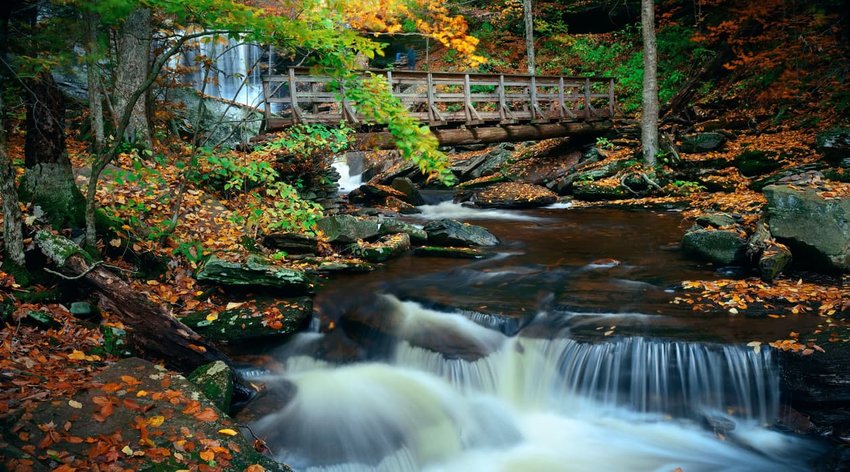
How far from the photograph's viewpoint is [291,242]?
946 centimetres

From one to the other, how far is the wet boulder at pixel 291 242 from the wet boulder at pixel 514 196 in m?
7.53

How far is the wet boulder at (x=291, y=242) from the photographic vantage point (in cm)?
938

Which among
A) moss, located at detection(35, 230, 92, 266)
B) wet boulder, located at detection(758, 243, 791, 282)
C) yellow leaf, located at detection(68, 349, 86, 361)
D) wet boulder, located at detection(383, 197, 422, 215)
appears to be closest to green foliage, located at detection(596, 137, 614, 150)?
wet boulder, located at detection(383, 197, 422, 215)

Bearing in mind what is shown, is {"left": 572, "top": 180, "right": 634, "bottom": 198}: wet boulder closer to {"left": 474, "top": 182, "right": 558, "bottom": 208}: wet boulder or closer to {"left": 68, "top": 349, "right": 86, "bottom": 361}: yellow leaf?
{"left": 474, "top": 182, "right": 558, "bottom": 208}: wet boulder

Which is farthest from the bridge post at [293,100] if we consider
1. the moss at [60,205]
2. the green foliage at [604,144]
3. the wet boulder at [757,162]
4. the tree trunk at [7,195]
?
the green foliage at [604,144]

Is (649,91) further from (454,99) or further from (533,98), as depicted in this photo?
(454,99)

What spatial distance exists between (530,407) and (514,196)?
10437mm

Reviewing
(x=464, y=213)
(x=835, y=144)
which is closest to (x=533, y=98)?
(x=464, y=213)

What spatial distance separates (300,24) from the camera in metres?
4.95

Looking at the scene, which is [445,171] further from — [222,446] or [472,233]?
[472,233]

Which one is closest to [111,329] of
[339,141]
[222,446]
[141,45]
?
[222,446]

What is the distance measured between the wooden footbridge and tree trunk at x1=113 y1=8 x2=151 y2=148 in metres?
2.30

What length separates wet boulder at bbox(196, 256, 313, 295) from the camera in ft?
22.6

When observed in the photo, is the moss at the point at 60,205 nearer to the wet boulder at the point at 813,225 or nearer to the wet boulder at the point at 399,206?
the wet boulder at the point at 399,206
